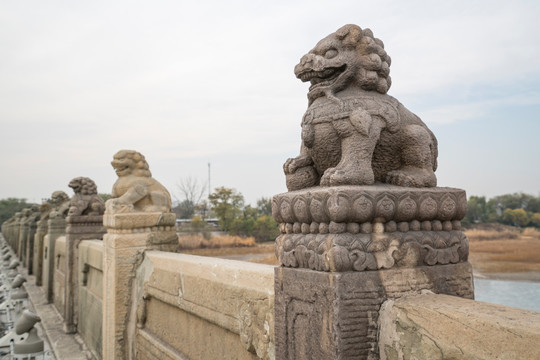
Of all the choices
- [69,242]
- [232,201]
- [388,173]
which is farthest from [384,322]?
[232,201]

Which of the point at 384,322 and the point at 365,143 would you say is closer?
the point at 384,322

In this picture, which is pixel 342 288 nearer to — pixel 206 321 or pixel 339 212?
pixel 339 212

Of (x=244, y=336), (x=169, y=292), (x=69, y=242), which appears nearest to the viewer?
(x=244, y=336)

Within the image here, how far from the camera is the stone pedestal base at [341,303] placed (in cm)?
158

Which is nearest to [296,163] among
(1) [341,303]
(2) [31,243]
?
(1) [341,303]

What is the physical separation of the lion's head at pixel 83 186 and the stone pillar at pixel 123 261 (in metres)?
3.51

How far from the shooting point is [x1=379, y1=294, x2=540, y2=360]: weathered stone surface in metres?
1.22

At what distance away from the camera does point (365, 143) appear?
1.87 metres

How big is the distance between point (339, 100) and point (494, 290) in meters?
9.89

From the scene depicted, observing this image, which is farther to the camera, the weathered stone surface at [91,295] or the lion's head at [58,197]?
the lion's head at [58,197]

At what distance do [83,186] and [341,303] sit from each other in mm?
7184

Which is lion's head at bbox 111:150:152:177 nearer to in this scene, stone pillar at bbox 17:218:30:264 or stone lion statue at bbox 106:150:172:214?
stone lion statue at bbox 106:150:172:214

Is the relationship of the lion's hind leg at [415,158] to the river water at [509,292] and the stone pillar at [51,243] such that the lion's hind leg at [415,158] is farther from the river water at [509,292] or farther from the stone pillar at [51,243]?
the stone pillar at [51,243]

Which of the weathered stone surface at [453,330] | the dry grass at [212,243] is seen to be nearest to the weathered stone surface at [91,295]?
the weathered stone surface at [453,330]
